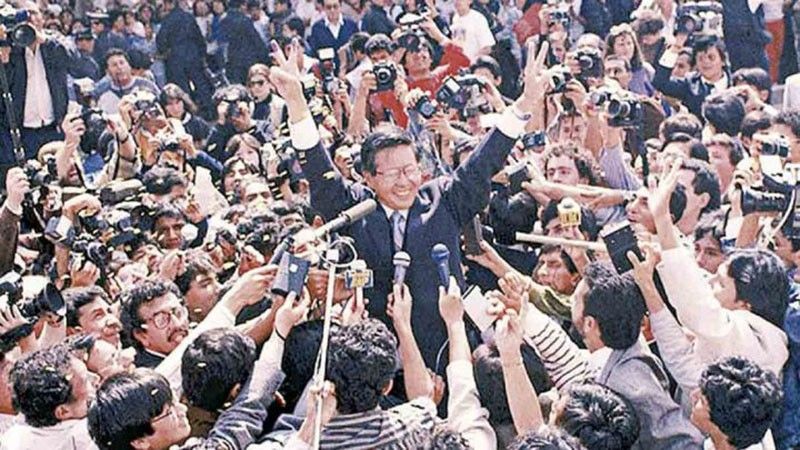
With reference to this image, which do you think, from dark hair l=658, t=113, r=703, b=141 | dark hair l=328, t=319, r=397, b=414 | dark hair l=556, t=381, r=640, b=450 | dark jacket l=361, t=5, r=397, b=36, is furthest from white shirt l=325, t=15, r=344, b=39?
dark hair l=556, t=381, r=640, b=450

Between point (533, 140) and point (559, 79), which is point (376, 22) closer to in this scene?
point (533, 140)

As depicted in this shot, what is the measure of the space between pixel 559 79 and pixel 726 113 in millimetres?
1895

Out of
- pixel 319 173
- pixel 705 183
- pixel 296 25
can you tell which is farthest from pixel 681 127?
pixel 296 25

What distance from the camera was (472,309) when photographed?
15.7ft

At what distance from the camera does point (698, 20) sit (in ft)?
30.9

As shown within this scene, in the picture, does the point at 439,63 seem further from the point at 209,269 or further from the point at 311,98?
the point at 209,269

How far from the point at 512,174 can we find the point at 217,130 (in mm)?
3786

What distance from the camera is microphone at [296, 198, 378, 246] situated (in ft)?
15.4

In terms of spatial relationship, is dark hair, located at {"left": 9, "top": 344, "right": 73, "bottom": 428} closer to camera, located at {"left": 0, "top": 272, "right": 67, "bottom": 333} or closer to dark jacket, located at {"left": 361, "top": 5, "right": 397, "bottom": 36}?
camera, located at {"left": 0, "top": 272, "right": 67, "bottom": 333}

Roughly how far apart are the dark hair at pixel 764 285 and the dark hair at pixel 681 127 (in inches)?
119

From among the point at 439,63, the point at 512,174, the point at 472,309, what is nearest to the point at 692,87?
the point at 439,63

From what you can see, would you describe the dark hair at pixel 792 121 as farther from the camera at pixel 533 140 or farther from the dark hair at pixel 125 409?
the dark hair at pixel 125 409

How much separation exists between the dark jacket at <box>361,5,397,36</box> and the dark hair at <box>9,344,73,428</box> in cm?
818

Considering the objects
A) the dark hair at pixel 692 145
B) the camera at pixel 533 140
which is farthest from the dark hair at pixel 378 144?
the dark hair at pixel 692 145
